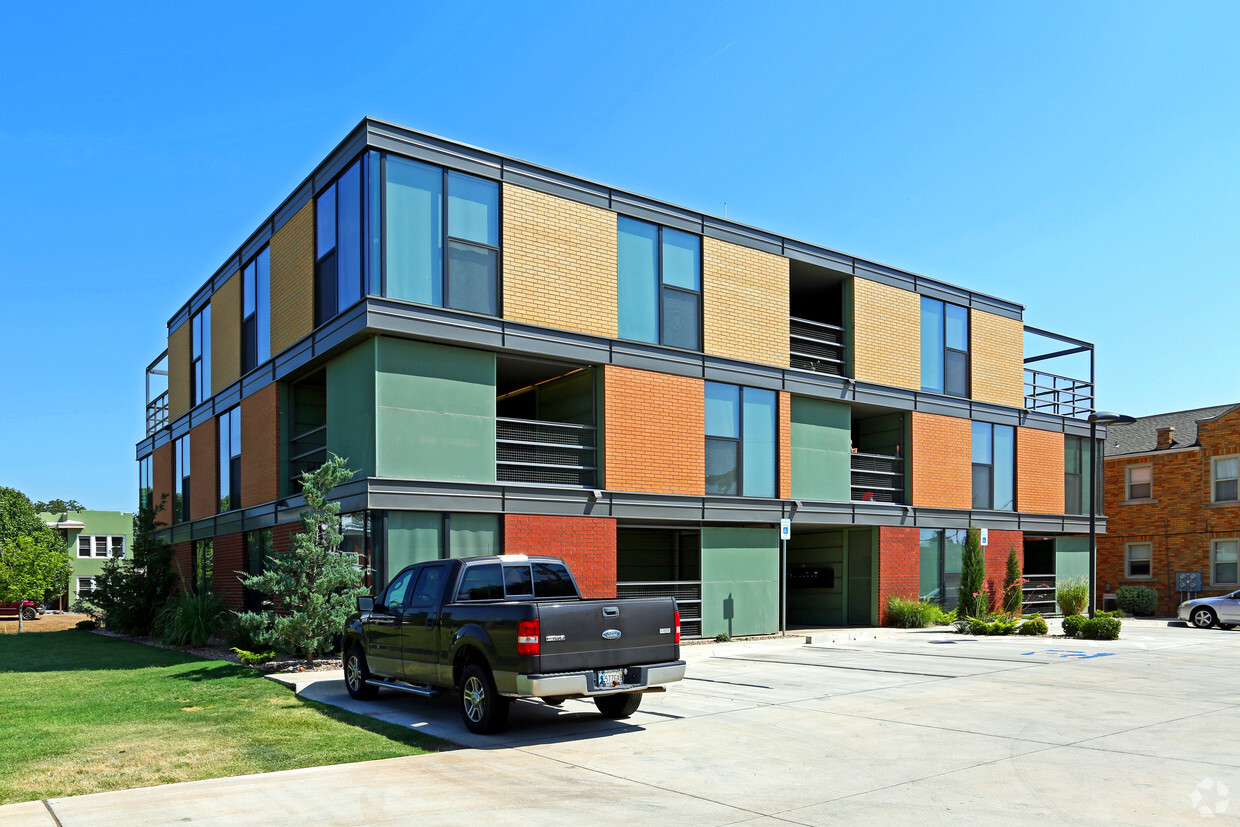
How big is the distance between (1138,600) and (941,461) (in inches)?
504

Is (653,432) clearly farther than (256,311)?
No

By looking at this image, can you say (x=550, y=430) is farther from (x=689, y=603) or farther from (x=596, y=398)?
(x=689, y=603)

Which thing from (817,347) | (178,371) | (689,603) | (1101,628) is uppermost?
(817,347)

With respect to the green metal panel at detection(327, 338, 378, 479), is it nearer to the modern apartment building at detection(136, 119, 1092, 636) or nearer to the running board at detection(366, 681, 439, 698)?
the modern apartment building at detection(136, 119, 1092, 636)

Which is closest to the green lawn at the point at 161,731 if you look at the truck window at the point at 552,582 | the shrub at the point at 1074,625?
the truck window at the point at 552,582

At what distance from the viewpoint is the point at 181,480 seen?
30000 mm

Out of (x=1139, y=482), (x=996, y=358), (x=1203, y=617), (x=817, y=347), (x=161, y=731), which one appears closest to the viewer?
(x=161, y=731)

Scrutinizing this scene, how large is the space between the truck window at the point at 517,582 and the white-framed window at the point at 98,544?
61.3m

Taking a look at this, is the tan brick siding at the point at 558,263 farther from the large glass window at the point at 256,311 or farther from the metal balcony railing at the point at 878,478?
the metal balcony railing at the point at 878,478

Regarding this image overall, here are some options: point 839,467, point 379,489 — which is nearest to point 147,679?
point 379,489

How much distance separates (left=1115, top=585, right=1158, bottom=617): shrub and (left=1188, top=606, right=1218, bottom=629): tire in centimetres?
814

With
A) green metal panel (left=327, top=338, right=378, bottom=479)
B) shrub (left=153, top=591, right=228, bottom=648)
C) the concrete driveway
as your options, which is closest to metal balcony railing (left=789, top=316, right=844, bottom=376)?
green metal panel (left=327, top=338, right=378, bottom=479)

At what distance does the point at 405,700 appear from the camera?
13195mm

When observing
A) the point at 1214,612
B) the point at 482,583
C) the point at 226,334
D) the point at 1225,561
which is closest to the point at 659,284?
the point at 482,583
